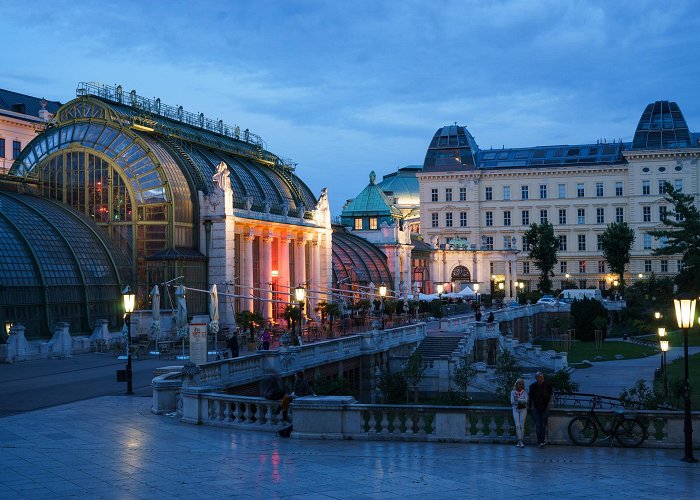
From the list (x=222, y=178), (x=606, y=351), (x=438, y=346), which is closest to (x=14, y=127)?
(x=222, y=178)

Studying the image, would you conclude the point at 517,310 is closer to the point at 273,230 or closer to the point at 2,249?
the point at 273,230

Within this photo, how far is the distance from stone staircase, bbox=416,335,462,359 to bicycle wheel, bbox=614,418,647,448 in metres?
33.8

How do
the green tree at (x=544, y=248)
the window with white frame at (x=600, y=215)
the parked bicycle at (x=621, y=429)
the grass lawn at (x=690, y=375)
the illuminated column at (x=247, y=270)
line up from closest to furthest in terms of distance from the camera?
the parked bicycle at (x=621, y=429) → the grass lawn at (x=690, y=375) → the illuminated column at (x=247, y=270) → the green tree at (x=544, y=248) → the window with white frame at (x=600, y=215)

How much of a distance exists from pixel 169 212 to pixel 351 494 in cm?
4058

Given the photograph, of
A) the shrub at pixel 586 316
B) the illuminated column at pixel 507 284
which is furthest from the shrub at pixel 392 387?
the illuminated column at pixel 507 284

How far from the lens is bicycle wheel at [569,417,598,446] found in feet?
65.9

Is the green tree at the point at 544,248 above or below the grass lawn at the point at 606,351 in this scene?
above

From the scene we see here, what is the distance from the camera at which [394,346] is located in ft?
165

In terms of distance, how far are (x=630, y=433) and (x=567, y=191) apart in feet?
339

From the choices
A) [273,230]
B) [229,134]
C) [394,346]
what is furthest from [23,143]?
[394,346]

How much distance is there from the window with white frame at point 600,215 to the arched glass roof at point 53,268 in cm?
8074

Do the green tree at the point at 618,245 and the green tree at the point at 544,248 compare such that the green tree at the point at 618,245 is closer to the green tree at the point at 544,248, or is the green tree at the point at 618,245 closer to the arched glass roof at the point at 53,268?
the green tree at the point at 544,248

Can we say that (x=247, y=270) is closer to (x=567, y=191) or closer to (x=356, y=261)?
(x=356, y=261)

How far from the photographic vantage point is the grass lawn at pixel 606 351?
6762 cm
